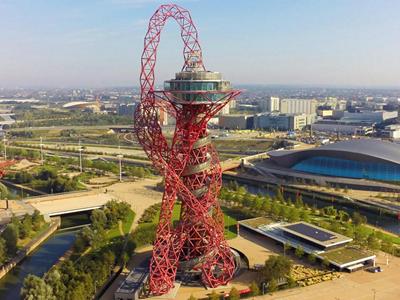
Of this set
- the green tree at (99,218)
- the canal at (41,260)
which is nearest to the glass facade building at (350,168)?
the canal at (41,260)

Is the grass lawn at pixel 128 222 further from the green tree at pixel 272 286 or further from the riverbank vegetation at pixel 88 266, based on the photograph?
the green tree at pixel 272 286

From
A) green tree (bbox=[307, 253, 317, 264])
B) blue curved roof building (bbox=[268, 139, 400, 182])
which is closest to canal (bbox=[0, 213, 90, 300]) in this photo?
green tree (bbox=[307, 253, 317, 264])

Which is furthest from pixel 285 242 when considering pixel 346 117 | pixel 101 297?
pixel 346 117

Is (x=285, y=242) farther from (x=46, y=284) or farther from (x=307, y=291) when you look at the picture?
(x=46, y=284)

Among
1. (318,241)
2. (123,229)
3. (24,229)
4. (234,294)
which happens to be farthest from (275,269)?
(24,229)

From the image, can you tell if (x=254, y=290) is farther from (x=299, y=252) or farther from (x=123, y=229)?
(x=123, y=229)

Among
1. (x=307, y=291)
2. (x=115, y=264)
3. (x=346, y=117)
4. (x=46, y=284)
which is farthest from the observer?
(x=346, y=117)
